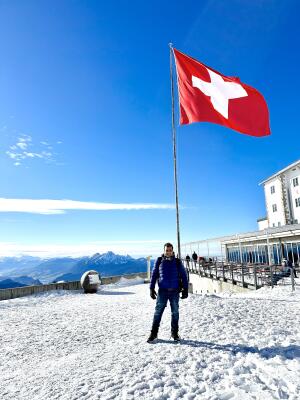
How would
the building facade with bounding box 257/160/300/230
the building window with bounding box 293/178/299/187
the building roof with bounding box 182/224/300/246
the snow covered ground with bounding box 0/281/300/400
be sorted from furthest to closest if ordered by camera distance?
the building facade with bounding box 257/160/300/230
the building window with bounding box 293/178/299/187
the building roof with bounding box 182/224/300/246
the snow covered ground with bounding box 0/281/300/400

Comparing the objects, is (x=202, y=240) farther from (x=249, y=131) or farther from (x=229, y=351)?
(x=229, y=351)

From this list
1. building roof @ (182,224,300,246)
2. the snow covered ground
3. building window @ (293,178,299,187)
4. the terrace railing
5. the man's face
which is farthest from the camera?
building window @ (293,178,299,187)

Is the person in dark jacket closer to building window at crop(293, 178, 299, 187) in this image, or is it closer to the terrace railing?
the terrace railing

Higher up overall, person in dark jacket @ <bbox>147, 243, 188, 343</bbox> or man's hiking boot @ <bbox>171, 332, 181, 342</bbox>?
person in dark jacket @ <bbox>147, 243, 188, 343</bbox>

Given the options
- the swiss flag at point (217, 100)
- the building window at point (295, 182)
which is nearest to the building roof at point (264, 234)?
the building window at point (295, 182)

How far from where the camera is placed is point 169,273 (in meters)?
6.57

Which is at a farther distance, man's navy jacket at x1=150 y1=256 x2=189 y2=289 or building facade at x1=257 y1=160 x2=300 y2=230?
building facade at x1=257 y1=160 x2=300 y2=230

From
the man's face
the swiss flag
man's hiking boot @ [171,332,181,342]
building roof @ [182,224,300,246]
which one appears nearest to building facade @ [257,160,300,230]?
building roof @ [182,224,300,246]

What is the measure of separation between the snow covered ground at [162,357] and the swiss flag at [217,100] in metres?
6.52

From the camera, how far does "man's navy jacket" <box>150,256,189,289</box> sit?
6527mm

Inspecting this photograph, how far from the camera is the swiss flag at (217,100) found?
11.0 metres

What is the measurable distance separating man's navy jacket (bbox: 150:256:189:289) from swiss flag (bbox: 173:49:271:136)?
585 cm

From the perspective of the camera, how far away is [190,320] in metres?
8.30

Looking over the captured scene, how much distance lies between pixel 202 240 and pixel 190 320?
107ft
